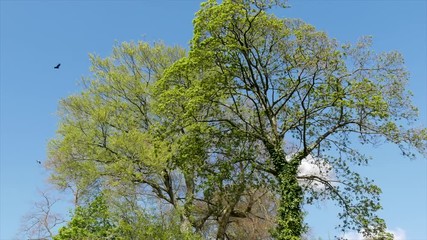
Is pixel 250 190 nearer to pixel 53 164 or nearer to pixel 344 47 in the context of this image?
pixel 344 47

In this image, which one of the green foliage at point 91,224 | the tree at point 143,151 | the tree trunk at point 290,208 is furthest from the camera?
the tree at point 143,151

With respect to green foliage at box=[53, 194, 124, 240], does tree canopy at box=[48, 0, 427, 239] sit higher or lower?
higher

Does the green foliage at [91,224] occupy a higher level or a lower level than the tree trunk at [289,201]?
lower

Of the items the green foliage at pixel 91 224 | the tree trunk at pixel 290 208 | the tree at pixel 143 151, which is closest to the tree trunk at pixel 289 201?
the tree trunk at pixel 290 208

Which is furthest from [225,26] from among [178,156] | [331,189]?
[331,189]

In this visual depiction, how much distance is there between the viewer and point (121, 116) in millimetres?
27812

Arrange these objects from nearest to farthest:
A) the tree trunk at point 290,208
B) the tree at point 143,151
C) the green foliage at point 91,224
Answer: the green foliage at point 91,224 → the tree trunk at point 290,208 → the tree at point 143,151

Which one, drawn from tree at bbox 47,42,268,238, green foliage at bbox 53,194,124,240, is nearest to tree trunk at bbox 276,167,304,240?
tree at bbox 47,42,268,238

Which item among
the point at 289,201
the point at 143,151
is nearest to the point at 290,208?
the point at 289,201

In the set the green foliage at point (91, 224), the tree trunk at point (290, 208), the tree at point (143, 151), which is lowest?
the green foliage at point (91, 224)

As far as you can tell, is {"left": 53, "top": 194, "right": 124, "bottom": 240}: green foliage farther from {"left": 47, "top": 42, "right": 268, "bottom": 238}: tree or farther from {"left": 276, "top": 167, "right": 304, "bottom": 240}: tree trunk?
{"left": 276, "top": 167, "right": 304, "bottom": 240}: tree trunk

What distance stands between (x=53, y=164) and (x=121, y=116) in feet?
14.9

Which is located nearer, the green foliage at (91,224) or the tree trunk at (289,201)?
the green foliage at (91,224)

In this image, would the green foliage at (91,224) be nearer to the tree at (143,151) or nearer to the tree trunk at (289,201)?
the tree at (143,151)
